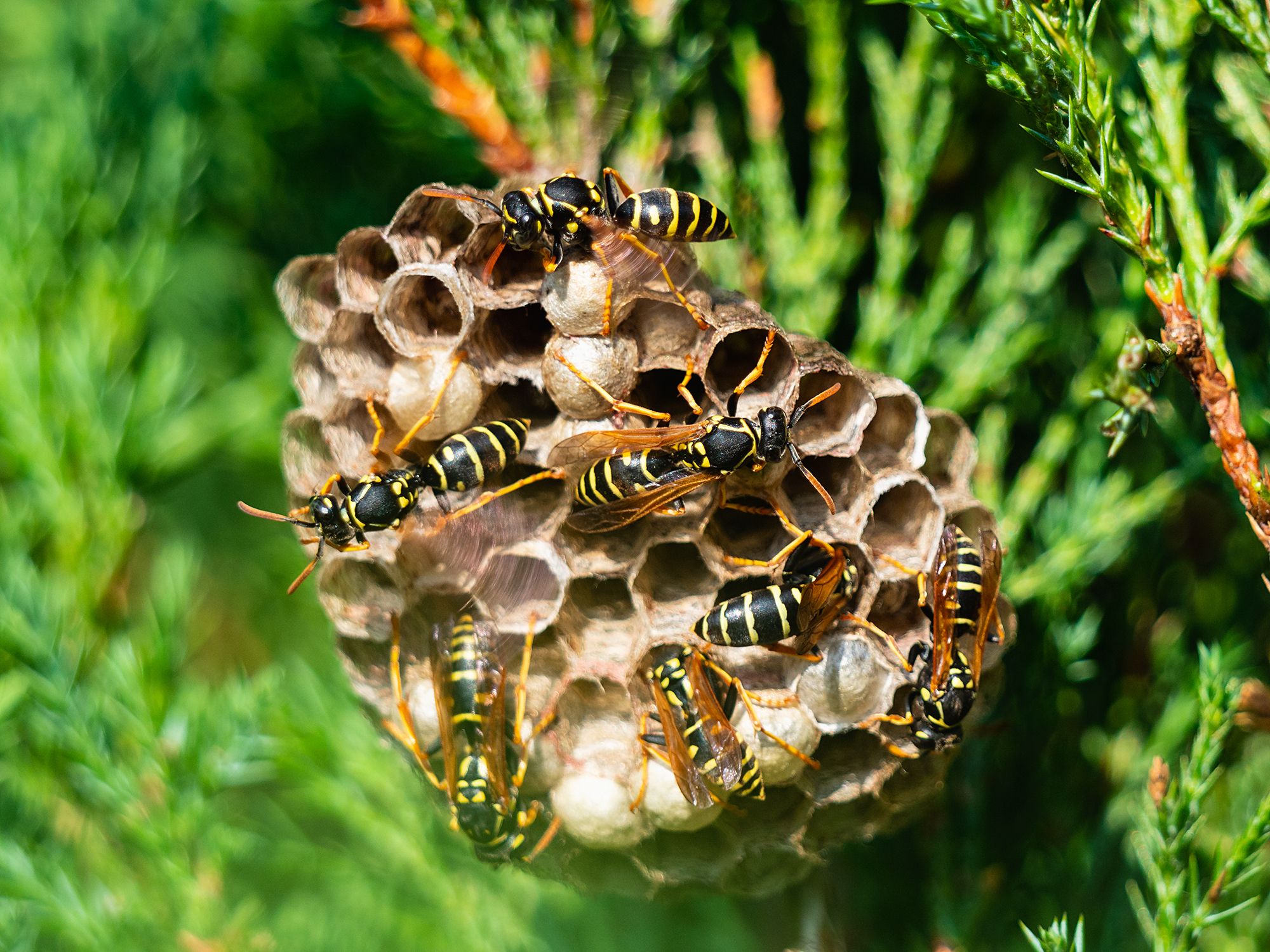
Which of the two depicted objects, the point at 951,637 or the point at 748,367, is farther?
the point at 748,367

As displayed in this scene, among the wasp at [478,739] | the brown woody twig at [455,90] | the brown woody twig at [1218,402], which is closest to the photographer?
the brown woody twig at [1218,402]

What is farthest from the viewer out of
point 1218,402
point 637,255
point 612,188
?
point 612,188

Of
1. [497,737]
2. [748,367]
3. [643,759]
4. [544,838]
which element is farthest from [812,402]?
[544,838]

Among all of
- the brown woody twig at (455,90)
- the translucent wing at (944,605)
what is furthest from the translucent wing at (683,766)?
the brown woody twig at (455,90)

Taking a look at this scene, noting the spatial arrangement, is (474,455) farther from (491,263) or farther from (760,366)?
(760,366)

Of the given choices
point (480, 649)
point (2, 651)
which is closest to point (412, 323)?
point (480, 649)

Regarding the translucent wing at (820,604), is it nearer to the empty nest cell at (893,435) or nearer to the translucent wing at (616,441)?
the empty nest cell at (893,435)

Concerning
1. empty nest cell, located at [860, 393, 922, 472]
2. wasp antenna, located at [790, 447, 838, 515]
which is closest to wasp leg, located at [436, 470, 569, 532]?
wasp antenna, located at [790, 447, 838, 515]

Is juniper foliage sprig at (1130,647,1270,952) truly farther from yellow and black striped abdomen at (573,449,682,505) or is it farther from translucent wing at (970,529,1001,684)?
yellow and black striped abdomen at (573,449,682,505)
